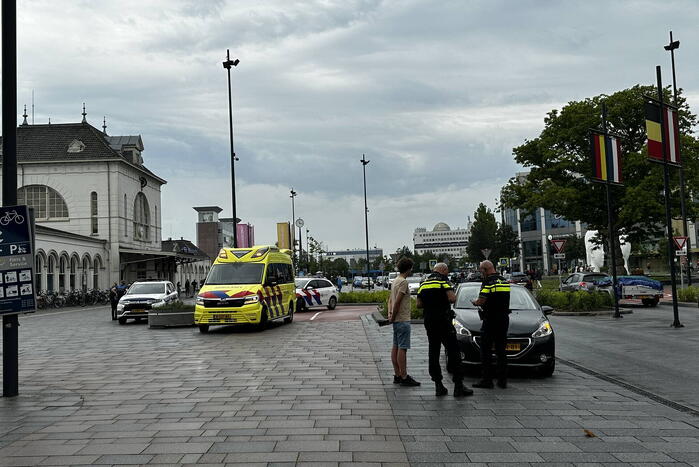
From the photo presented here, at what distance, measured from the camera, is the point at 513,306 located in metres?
11.4

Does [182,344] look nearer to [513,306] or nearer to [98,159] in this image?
[513,306]

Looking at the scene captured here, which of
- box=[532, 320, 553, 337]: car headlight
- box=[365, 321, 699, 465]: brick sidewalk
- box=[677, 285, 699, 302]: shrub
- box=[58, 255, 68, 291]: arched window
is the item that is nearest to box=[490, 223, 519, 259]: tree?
box=[58, 255, 68, 291]: arched window

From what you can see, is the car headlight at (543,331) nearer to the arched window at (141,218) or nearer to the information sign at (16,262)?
the information sign at (16,262)

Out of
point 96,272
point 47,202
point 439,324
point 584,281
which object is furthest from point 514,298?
point 47,202

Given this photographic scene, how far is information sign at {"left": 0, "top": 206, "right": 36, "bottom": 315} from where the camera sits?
8.88 m

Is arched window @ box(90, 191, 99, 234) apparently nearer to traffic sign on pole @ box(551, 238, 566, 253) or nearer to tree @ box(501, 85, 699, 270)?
tree @ box(501, 85, 699, 270)

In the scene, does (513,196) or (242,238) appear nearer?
(513,196)

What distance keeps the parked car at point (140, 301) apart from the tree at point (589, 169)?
25.1 meters

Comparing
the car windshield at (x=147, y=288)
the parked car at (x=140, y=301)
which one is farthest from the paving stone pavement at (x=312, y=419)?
the car windshield at (x=147, y=288)

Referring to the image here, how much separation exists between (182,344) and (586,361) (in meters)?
9.35

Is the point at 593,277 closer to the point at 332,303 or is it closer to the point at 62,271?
the point at 332,303

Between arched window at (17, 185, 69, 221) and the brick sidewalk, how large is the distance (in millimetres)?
57267

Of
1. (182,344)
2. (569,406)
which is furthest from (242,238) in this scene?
(569,406)

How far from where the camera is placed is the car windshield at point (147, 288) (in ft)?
89.0
